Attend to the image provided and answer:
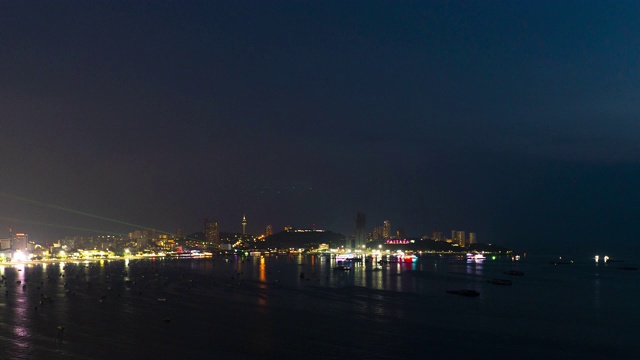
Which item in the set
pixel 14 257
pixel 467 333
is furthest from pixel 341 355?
pixel 14 257

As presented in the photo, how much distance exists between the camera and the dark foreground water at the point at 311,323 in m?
34.8

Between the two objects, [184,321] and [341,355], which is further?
[184,321]

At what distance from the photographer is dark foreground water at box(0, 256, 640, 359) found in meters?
34.8

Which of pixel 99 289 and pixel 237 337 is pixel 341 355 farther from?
pixel 99 289

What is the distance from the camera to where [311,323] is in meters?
44.4

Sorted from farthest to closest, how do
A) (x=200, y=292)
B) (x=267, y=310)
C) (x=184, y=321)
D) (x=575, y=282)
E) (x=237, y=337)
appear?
1. (x=575, y=282)
2. (x=200, y=292)
3. (x=267, y=310)
4. (x=184, y=321)
5. (x=237, y=337)

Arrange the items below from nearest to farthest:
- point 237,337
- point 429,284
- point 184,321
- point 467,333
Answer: point 237,337 < point 467,333 < point 184,321 < point 429,284

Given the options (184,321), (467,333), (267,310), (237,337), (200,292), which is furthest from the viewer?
(200,292)

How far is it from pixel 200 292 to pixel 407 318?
29041mm

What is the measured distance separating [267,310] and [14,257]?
15220 centimetres

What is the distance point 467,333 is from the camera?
4106cm

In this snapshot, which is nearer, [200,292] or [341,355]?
[341,355]

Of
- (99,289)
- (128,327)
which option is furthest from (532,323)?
(99,289)

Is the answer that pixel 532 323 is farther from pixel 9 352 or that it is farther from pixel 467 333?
pixel 9 352
